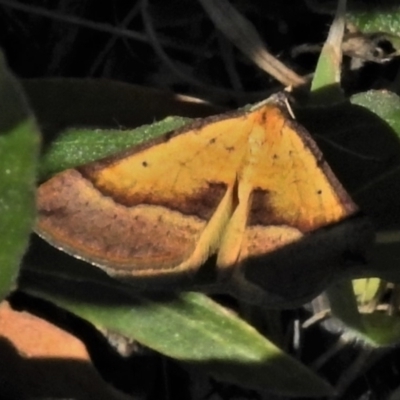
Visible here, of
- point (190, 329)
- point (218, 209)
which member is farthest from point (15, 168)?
point (190, 329)

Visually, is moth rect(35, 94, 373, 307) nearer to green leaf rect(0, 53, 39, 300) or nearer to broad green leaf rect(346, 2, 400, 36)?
green leaf rect(0, 53, 39, 300)

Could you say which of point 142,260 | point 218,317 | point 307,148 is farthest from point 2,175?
point 218,317

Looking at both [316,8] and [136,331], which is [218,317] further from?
[316,8]

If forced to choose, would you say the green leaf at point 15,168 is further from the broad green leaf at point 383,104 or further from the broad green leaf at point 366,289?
the broad green leaf at point 366,289

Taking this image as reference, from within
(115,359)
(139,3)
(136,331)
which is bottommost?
(115,359)

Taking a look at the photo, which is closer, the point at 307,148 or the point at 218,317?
the point at 307,148

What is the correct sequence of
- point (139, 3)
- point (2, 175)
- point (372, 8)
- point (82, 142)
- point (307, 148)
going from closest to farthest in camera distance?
point (2, 175), point (307, 148), point (82, 142), point (372, 8), point (139, 3)

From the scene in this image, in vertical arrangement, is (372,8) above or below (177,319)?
above
